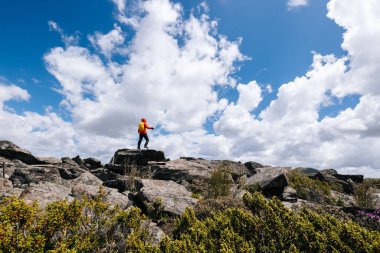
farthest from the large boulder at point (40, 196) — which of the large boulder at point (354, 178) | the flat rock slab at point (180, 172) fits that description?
the large boulder at point (354, 178)

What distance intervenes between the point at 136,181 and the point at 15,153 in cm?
1564

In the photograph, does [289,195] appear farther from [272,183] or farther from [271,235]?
[271,235]

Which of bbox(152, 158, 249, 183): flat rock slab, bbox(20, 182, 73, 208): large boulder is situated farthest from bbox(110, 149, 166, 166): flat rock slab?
bbox(20, 182, 73, 208): large boulder

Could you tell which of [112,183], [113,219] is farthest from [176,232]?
[112,183]

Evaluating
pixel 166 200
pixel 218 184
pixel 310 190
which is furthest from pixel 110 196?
pixel 310 190

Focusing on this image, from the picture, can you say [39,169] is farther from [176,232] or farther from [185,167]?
[176,232]

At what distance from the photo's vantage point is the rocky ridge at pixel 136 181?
10711 millimetres

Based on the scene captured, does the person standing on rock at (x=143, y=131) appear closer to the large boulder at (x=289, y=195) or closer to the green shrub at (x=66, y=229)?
the large boulder at (x=289, y=195)

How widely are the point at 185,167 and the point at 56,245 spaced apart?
1689 centimetres

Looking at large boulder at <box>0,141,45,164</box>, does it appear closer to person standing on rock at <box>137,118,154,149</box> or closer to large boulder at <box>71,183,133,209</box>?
person standing on rock at <box>137,118,154,149</box>

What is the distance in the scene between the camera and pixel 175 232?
23.6ft

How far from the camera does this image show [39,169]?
18.1 m

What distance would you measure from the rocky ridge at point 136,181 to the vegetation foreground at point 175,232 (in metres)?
1.36

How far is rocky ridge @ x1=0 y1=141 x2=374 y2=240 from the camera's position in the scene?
10711 millimetres
